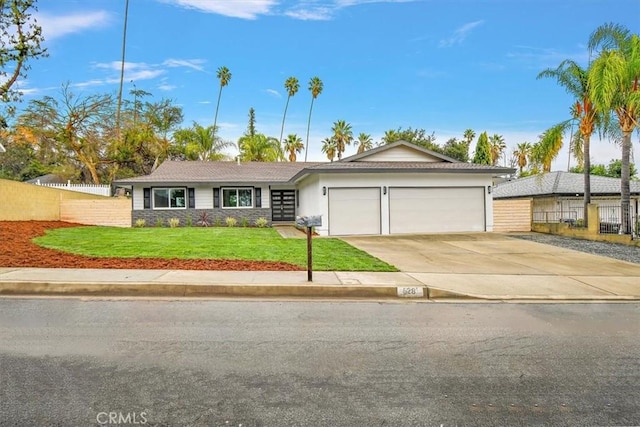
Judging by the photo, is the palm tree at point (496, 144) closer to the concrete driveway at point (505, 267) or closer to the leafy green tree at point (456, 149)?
the leafy green tree at point (456, 149)

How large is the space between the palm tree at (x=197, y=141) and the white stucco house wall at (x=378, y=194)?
1572 cm

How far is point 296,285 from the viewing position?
767cm

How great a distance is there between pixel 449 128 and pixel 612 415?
57526 millimetres

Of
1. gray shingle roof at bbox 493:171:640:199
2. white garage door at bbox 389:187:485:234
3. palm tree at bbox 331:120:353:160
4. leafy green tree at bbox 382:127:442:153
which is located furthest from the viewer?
leafy green tree at bbox 382:127:442:153

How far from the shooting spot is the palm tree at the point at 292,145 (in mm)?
52331

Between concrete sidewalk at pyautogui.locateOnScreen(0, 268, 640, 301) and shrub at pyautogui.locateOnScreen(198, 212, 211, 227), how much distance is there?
15236 millimetres

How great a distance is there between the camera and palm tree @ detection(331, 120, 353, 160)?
52188 millimetres

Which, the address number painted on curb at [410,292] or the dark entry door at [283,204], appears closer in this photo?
the address number painted on curb at [410,292]

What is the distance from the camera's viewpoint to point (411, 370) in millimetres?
4098

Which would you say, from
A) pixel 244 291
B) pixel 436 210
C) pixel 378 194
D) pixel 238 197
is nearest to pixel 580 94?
pixel 436 210

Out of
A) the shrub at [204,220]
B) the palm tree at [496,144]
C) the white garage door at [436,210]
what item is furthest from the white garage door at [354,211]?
the palm tree at [496,144]

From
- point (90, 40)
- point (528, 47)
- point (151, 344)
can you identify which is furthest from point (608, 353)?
point (90, 40)

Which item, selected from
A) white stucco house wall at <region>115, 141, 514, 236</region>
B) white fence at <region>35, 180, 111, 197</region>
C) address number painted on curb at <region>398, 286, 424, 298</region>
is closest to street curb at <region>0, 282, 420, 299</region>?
address number painted on curb at <region>398, 286, 424, 298</region>

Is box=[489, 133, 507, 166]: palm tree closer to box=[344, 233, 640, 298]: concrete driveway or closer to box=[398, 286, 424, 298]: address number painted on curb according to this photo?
box=[344, 233, 640, 298]: concrete driveway
